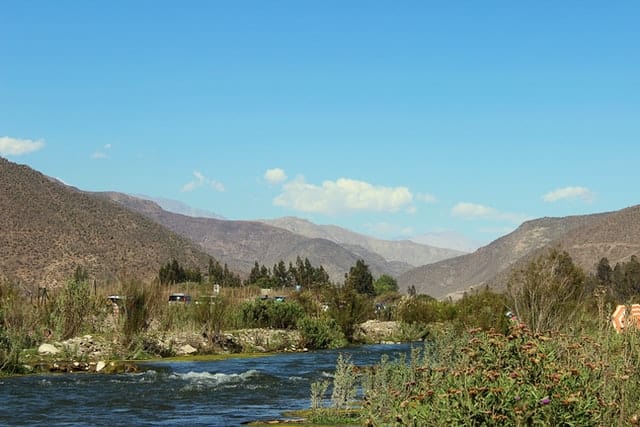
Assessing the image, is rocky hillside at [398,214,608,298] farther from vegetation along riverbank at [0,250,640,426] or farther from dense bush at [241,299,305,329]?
dense bush at [241,299,305,329]

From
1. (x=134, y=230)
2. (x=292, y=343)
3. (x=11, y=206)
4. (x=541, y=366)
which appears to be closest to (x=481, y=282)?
(x=134, y=230)

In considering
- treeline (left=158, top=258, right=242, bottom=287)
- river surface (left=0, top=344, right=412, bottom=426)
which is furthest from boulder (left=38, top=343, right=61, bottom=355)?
treeline (left=158, top=258, right=242, bottom=287)

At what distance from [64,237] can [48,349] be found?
226ft

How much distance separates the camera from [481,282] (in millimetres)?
172000

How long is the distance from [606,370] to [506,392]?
320 cm

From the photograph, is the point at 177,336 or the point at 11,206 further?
the point at 11,206

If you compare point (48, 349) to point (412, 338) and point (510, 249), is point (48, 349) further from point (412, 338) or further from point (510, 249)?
point (510, 249)

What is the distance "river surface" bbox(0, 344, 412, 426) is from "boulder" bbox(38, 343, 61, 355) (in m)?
3.72

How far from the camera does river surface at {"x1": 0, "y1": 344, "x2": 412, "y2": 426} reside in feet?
65.8

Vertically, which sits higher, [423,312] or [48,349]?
[423,312]

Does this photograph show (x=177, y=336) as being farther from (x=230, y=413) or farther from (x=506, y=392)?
(x=506, y=392)

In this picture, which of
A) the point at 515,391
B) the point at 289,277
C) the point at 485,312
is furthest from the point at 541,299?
the point at 289,277

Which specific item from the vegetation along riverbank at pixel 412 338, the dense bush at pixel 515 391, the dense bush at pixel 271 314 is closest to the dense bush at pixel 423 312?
the vegetation along riverbank at pixel 412 338

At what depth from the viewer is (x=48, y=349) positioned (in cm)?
3331
